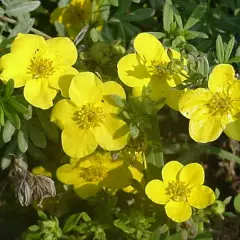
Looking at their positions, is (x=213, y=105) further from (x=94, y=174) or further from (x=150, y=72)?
(x=94, y=174)

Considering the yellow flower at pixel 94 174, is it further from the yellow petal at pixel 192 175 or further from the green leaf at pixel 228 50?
the green leaf at pixel 228 50

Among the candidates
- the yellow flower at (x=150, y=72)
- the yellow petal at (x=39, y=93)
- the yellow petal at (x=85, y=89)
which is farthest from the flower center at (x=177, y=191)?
the yellow petal at (x=39, y=93)

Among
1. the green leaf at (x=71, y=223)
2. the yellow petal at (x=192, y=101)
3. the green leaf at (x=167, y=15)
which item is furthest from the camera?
the green leaf at (x=167, y=15)

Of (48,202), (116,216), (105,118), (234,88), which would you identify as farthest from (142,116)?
(48,202)

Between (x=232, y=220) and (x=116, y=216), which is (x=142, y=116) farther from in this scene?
(x=232, y=220)

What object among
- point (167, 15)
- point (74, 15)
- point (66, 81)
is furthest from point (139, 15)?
point (66, 81)

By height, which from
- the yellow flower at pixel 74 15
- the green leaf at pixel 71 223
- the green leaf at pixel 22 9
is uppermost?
the green leaf at pixel 22 9

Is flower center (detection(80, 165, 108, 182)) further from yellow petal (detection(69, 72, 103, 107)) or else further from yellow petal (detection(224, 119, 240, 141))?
yellow petal (detection(224, 119, 240, 141))

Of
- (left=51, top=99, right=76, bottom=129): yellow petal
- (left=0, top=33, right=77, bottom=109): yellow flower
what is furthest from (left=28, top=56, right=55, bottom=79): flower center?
(left=51, top=99, right=76, bottom=129): yellow petal
